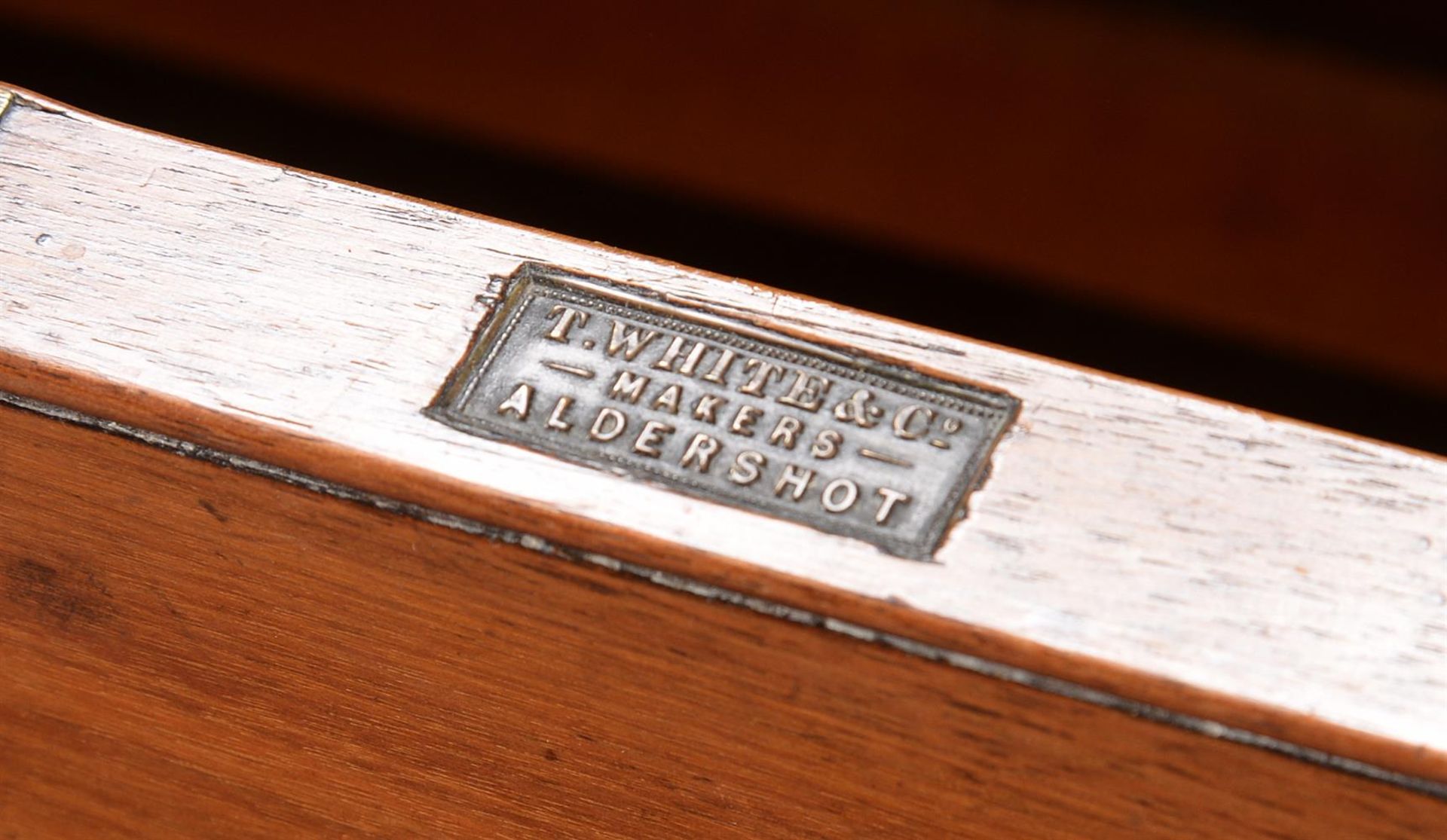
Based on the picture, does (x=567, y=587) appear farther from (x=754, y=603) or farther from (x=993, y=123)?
(x=993, y=123)

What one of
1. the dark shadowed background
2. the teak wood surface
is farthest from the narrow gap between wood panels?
the dark shadowed background

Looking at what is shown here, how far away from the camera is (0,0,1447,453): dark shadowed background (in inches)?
48.4

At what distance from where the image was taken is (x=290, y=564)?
0.73m

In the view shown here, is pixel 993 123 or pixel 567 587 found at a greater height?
pixel 993 123

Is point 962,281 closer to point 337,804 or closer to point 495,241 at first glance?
point 495,241

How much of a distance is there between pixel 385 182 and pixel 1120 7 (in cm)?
78

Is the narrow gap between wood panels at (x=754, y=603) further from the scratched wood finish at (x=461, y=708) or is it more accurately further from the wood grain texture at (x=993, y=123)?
the wood grain texture at (x=993, y=123)

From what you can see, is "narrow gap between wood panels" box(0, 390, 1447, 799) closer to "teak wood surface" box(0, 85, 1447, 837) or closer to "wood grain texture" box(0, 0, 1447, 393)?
"teak wood surface" box(0, 85, 1447, 837)

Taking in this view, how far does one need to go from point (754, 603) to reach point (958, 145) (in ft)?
2.56

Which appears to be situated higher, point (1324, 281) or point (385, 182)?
point (1324, 281)

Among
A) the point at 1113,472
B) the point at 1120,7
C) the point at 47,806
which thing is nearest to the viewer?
the point at 1113,472

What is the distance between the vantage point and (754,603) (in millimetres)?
640

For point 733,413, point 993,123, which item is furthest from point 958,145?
point 733,413

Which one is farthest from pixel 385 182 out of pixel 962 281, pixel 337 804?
pixel 337 804
